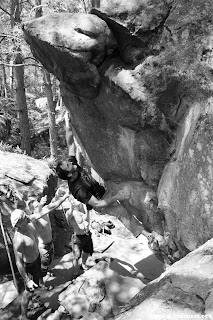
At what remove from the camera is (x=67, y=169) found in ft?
17.0

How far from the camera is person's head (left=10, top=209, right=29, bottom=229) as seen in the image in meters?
5.34

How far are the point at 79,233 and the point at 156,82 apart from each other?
14.5ft

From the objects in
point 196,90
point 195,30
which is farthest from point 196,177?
point 195,30

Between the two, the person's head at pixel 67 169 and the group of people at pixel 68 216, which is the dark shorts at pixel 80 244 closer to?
the group of people at pixel 68 216

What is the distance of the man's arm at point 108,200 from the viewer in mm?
5281

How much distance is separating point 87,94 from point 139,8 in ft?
4.96

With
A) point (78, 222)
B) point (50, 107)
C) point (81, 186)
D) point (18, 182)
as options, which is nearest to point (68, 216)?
point (78, 222)

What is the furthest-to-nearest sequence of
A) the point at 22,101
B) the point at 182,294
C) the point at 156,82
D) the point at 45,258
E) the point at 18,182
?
the point at 22,101, the point at 18,182, the point at 45,258, the point at 156,82, the point at 182,294

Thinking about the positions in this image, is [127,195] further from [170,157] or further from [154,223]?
[170,157]

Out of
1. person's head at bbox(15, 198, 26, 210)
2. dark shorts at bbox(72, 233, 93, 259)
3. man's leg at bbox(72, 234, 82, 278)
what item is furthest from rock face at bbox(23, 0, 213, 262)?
person's head at bbox(15, 198, 26, 210)

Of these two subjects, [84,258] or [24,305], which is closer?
[24,305]

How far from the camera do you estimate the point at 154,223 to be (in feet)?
17.0

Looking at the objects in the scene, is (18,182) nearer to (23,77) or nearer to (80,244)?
(80,244)

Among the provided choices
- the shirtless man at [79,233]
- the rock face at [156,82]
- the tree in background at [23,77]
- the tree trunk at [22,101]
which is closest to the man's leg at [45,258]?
the shirtless man at [79,233]
